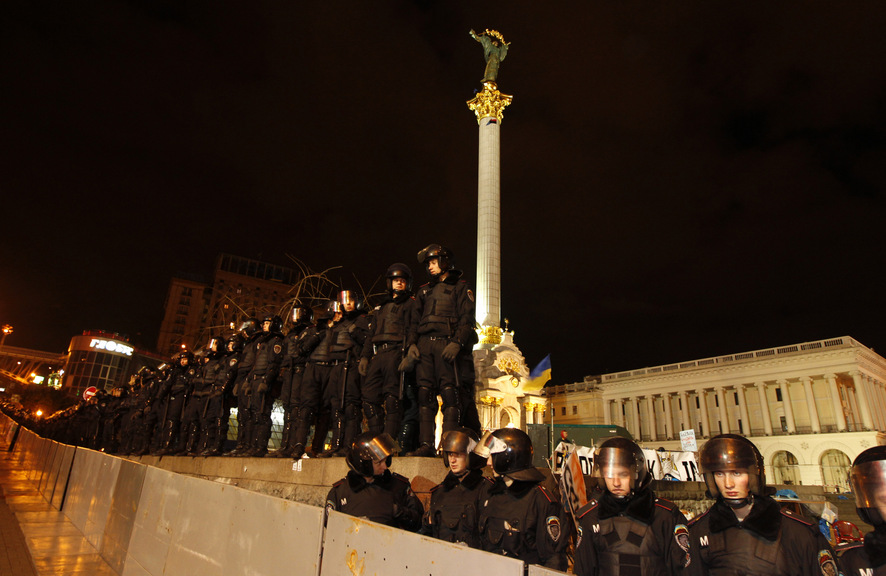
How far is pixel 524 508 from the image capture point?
13.9 feet

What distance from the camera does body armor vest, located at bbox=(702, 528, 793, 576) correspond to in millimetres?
3021

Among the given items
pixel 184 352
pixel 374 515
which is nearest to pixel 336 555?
pixel 374 515

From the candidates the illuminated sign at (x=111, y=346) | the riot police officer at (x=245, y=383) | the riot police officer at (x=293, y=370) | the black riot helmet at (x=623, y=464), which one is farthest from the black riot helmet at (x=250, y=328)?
the illuminated sign at (x=111, y=346)

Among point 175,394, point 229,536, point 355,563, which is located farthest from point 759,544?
point 175,394

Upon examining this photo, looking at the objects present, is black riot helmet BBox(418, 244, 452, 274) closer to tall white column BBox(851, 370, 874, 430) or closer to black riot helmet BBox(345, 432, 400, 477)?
black riot helmet BBox(345, 432, 400, 477)

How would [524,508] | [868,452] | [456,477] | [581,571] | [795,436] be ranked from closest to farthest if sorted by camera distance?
1. [868,452]
2. [581,571]
3. [524,508]
4. [456,477]
5. [795,436]

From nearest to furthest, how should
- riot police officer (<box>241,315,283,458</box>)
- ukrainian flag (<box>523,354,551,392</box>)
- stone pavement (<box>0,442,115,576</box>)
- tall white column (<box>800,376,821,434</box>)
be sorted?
stone pavement (<box>0,442,115,576</box>) → riot police officer (<box>241,315,283,458</box>) → ukrainian flag (<box>523,354,551,392</box>) → tall white column (<box>800,376,821,434</box>)

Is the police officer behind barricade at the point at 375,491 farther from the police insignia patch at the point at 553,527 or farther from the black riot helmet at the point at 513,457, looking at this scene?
the police insignia patch at the point at 553,527

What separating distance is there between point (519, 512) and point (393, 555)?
1608 millimetres

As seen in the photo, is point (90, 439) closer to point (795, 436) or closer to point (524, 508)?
point (524, 508)

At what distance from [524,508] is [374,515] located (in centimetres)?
133

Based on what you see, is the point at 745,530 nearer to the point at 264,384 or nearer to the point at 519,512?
the point at 519,512

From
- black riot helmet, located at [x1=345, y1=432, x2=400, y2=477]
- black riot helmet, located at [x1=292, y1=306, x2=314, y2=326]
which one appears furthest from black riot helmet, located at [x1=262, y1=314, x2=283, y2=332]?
black riot helmet, located at [x1=345, y1=432, x2=400, y2=477]

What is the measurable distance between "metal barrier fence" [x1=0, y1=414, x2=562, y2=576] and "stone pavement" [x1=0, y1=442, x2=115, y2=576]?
0.21 metres
